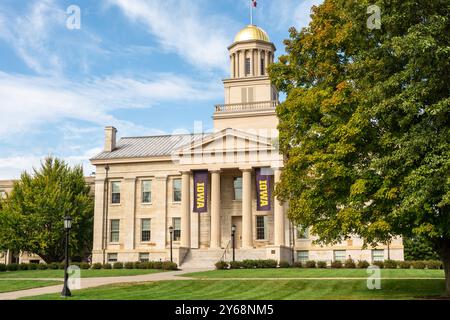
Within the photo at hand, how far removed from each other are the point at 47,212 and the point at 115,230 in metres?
7.10

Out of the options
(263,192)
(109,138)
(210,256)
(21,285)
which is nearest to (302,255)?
(263,192)

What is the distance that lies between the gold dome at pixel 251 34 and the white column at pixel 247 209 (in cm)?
1577

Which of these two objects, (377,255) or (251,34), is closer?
(377,255)

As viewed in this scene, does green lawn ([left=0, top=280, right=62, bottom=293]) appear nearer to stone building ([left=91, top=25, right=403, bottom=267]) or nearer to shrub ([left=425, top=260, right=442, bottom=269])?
stone building ([left=91, top=25, right=403, bottom=267])

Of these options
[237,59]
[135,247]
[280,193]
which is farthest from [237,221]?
[280,193]

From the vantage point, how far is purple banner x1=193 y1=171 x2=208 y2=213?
5253cm

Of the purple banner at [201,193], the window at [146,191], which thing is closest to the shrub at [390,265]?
the purple banner at [201,193]

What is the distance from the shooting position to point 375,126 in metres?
21.4

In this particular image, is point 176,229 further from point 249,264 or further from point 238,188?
point 249,264

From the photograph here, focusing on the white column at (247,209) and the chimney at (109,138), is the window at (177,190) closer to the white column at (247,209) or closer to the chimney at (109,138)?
the white column at (247,209)

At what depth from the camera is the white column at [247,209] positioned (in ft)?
169

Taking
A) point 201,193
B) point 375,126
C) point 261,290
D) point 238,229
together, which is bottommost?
point 261,290

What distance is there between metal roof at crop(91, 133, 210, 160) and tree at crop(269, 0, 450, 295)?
115 ft
